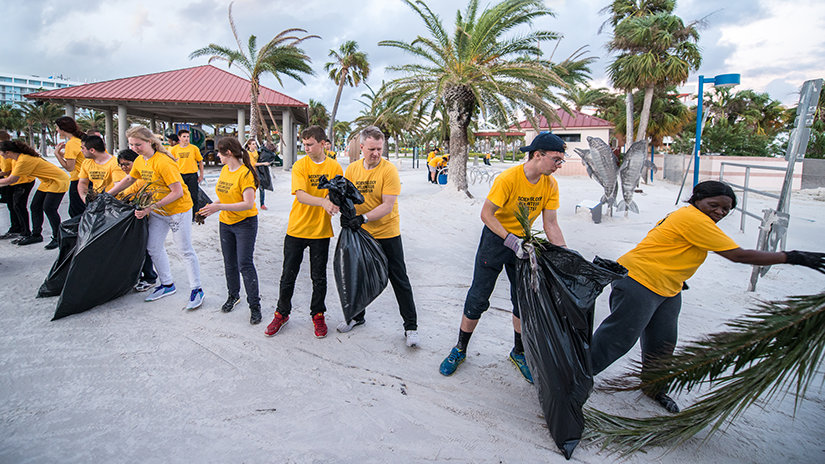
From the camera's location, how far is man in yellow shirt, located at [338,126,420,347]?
3.00 metres

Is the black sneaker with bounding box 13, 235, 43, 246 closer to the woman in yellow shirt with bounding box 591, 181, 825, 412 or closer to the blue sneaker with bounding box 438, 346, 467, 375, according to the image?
the blue sneaker with bounding box 438, 346, 467, 375

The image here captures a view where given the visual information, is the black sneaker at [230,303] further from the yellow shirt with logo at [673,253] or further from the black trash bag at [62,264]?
the yellow shirt with logo at [673,253]

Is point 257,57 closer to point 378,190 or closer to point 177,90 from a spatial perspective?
point 177,90

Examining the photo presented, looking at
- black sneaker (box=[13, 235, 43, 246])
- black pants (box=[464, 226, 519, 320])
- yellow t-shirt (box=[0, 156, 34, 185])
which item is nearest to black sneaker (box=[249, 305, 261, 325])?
black pants (box=[464, 226, 519, 320])

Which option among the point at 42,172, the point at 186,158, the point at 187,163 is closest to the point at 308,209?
the point at 187,163

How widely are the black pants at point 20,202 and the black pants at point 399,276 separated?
579 centimetres

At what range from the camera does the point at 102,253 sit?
352 cm

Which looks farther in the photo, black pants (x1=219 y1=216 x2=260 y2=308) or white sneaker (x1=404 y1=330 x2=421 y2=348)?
black pants (x1=219 y1=216 x2=260 y2=308)

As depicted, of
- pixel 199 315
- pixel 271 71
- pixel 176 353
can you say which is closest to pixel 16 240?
pixel 199 315

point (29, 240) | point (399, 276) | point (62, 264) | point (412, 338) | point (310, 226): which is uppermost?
point (310, 226)

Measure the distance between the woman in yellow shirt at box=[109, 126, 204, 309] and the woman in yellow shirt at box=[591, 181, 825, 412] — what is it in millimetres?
3439

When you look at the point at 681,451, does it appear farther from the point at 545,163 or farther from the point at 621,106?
the point at 621,106

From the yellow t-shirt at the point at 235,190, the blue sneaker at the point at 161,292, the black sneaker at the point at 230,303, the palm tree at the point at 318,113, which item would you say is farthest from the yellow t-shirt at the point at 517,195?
the palm tree at the point at 318,113

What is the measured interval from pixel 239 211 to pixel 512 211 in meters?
2.19
